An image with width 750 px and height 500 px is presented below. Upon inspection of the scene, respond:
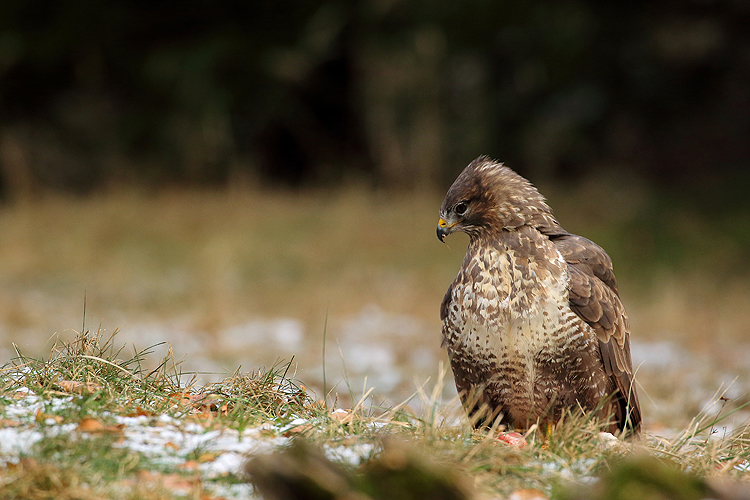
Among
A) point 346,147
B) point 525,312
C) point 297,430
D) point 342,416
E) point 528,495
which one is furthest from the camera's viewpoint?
point 346,147

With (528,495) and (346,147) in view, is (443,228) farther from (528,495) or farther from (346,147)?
(346,147)

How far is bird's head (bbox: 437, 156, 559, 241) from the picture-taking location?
3256 mm

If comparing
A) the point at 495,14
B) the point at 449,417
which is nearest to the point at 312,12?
the point at 495,14

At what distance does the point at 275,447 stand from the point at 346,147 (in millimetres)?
12089

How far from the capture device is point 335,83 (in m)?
13.7

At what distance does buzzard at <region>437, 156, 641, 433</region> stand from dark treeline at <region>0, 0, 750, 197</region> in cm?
960

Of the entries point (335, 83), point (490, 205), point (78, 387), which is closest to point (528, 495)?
point (490, 205)

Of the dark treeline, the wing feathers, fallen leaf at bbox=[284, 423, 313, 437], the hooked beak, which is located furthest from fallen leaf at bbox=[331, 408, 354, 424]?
the dark treeline

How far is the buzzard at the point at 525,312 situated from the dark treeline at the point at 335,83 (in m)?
9.60

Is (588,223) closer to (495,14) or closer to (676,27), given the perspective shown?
(495,14)

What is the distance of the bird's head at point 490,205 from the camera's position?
128 inches

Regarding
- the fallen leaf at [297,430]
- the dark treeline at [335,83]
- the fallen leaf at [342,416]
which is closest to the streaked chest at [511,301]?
the fallen leaf at [342,416]

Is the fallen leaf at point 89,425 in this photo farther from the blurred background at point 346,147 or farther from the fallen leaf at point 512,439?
the blurred background at point 346,147

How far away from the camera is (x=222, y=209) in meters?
11.5
